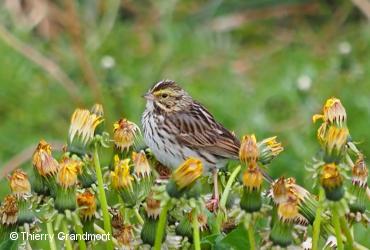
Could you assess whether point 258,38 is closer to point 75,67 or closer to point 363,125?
point 75,67

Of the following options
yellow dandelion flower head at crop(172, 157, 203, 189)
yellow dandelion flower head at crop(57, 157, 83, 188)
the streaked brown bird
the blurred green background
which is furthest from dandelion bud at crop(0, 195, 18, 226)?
the blurred green background

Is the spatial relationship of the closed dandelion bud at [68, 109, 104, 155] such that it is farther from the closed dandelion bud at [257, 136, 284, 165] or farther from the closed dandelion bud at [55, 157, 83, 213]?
the closed dandelion bud at [257, 136, 284, 165]

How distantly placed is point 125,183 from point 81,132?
5.9 inches

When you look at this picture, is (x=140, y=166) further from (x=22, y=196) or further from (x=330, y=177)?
(x=330, y=177)

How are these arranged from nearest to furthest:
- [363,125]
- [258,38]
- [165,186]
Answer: [165,186] < [363,125] < [258,38]

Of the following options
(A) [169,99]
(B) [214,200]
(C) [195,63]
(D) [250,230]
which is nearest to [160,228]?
(D) [250,230]

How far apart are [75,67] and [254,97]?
113cm

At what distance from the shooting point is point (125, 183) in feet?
7.19

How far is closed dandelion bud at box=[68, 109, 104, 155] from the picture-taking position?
2.24 m

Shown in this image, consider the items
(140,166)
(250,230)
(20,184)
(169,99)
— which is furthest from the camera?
(169,99)

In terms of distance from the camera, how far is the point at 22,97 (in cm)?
615

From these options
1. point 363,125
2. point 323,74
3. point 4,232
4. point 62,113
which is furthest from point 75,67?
point 4,232

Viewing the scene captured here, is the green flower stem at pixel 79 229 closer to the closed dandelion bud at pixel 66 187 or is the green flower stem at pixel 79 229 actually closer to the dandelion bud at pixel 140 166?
the closed dandelion bud at pixel 66 187

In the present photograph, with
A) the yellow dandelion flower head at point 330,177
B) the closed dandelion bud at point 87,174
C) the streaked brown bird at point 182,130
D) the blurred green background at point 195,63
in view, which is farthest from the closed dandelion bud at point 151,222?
the blurred green background at point 195,63
